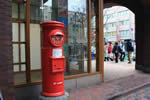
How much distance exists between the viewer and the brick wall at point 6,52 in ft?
8.63

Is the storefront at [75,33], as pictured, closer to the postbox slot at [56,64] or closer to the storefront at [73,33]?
the storefront at [73,33]

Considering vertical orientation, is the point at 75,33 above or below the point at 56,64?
above

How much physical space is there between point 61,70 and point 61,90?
1.65 feet

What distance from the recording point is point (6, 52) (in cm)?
268

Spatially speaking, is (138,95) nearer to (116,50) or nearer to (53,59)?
(53,59)

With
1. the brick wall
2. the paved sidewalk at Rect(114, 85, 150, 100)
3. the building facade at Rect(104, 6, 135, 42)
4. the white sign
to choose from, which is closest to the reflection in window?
the paved sidewalk at Rect(114, 85, 150, 100)

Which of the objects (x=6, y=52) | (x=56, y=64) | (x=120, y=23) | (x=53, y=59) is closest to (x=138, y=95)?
(x=56, y=64)

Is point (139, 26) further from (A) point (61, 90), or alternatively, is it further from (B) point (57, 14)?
(A) point (61, 90)

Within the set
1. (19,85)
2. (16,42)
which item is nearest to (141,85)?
(19,85)

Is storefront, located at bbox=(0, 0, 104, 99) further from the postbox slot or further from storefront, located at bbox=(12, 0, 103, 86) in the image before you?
the postbox slot

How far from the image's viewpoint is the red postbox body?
3.48 meters

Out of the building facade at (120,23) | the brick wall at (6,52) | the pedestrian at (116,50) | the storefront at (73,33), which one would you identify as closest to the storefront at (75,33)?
the storefront at (73,33)

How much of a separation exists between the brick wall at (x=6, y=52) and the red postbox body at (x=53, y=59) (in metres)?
0.96

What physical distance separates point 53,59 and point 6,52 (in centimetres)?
108
